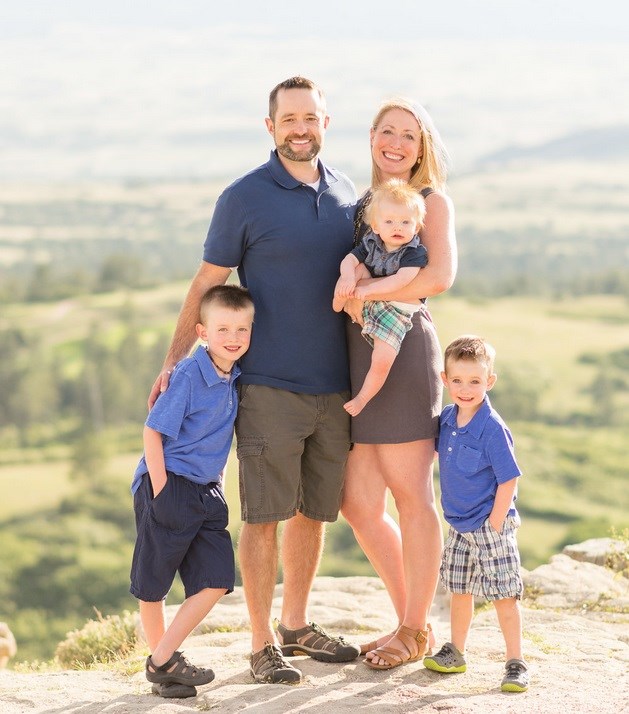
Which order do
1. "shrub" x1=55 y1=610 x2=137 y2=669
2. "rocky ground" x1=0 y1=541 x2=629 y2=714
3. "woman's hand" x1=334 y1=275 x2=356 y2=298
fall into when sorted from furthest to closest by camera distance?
"shrub" x1=55 y1=610 x2=137 y2=669 → "woman's hand" x1=334 y1=275 x2=356 y2=298 → "rocky ground" x1=0 y1=541 x2=629 y2=714

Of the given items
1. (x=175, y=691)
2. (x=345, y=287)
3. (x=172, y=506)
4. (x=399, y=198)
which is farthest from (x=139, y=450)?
(x=399, y=198)

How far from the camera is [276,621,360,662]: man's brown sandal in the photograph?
5.27 m

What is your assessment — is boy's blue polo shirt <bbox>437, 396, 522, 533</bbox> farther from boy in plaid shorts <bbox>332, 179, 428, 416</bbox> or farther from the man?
the man

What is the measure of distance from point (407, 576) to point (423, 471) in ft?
1.67

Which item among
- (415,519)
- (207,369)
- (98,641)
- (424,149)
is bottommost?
(98,641)

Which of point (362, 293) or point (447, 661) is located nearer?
point (362, 293)

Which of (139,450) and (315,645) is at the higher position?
(315,645)

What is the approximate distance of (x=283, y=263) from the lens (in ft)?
16.0

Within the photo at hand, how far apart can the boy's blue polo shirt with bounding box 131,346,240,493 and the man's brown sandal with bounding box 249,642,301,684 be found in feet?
2.89

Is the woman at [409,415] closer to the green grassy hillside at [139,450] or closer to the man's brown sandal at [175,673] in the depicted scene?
the man's brown sandal at [175,673]

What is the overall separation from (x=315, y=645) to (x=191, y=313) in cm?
175

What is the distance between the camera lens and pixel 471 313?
116m

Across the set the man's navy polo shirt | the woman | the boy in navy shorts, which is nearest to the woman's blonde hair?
the woman

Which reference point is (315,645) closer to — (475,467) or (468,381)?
(475,467)
